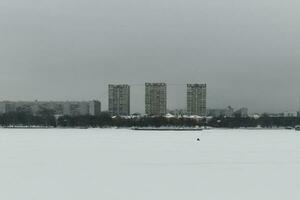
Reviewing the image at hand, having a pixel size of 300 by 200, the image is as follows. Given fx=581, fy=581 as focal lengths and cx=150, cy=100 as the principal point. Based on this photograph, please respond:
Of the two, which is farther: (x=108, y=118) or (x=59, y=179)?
(x=108, y=118)

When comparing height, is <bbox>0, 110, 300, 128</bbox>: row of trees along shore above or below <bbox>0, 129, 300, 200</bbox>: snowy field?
above

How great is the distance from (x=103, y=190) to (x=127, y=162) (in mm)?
10384

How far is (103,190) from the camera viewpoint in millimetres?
16484

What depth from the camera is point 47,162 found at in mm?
26281

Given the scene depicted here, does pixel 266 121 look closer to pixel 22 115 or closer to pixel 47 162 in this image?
pixel 22 115

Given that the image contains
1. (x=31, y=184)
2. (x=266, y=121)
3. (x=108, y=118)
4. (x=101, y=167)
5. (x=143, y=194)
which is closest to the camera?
(x=143, y=194)

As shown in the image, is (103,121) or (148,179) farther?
(103,121)

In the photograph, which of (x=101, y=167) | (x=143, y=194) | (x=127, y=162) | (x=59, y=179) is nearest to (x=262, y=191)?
(x=143, y=194)

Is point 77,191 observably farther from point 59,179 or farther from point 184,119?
point 184,119

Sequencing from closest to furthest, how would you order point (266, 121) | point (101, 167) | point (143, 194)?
point (143, 194), point (101, 167), point (266, 121)

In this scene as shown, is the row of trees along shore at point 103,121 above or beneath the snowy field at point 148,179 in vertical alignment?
above

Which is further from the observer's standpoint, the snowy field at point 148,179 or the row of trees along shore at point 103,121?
the row of trees along shore at point 103,121

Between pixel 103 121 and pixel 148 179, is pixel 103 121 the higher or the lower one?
the higher one

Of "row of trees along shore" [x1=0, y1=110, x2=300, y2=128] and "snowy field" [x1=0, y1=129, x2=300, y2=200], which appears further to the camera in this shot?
"row of trees along shore" [x1=0, y1=110, x2=300, y2=128]
